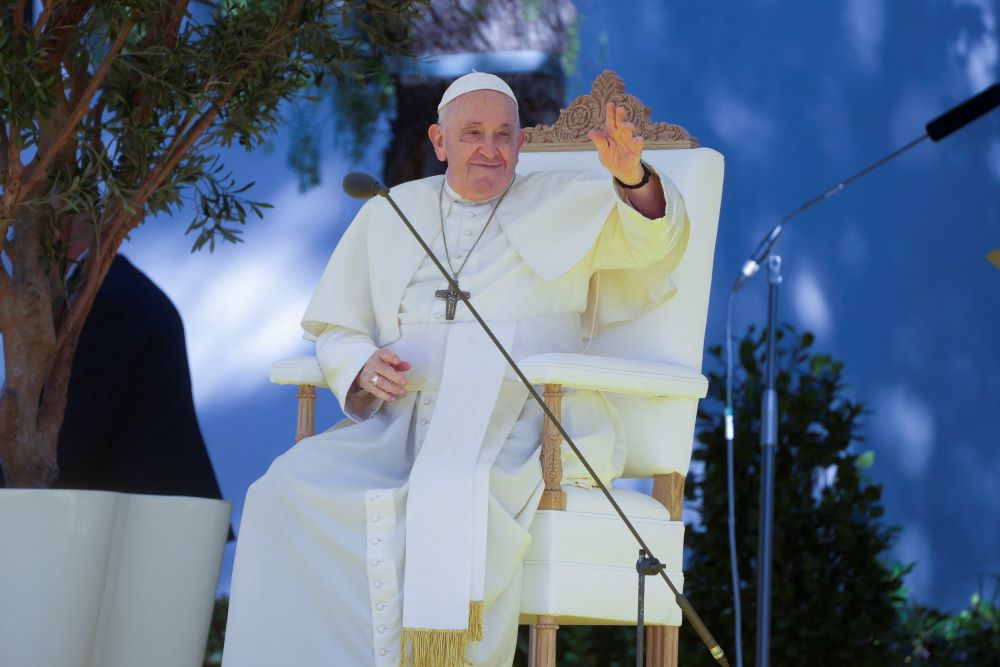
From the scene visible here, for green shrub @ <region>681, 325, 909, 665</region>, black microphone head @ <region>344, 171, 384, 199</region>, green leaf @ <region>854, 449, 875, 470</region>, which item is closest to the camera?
black microphone head @ <region>344, 171, 384, 199</region>

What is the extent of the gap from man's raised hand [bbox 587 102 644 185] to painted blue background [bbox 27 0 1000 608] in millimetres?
2721

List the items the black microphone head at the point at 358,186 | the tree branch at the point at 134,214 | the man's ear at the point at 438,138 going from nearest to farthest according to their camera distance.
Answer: the black microphone head at the point at 358,186 → the tree branch at the point at 134,214 → the man's ear at the point at 438,138

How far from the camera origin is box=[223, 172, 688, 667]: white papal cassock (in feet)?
10.4

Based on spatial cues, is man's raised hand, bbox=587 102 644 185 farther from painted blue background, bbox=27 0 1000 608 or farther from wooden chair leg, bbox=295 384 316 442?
painted blue background, bbox=27 0 1000 608

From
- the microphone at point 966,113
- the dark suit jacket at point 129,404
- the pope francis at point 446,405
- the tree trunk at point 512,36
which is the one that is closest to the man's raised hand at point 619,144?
the pope francis at point 446,405

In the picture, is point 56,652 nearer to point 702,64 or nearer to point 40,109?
point 40,109

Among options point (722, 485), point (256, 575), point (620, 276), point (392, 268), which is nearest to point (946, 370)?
point (722, 485)

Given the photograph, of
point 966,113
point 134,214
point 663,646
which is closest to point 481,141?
point 134,214

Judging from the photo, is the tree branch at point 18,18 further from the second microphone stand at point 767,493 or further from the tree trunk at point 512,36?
the tree trunk at point 512,36

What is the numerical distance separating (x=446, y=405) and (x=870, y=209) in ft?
9.96

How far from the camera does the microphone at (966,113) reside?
3.61 meters

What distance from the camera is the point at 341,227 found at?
6.21m

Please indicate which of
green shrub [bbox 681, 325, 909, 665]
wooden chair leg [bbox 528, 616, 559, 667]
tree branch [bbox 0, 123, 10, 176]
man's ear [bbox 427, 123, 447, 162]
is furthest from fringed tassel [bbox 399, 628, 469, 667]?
green shrub [bbox 681, 325, 909, 665]

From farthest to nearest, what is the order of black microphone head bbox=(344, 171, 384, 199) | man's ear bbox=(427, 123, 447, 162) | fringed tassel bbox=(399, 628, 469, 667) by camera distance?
man's ear bbox=(427, 123, 447, 162)
fringed tassel bbox=(399, 628, 469, 667)
black microphone head bbox=(344, 171, 384, 199)
